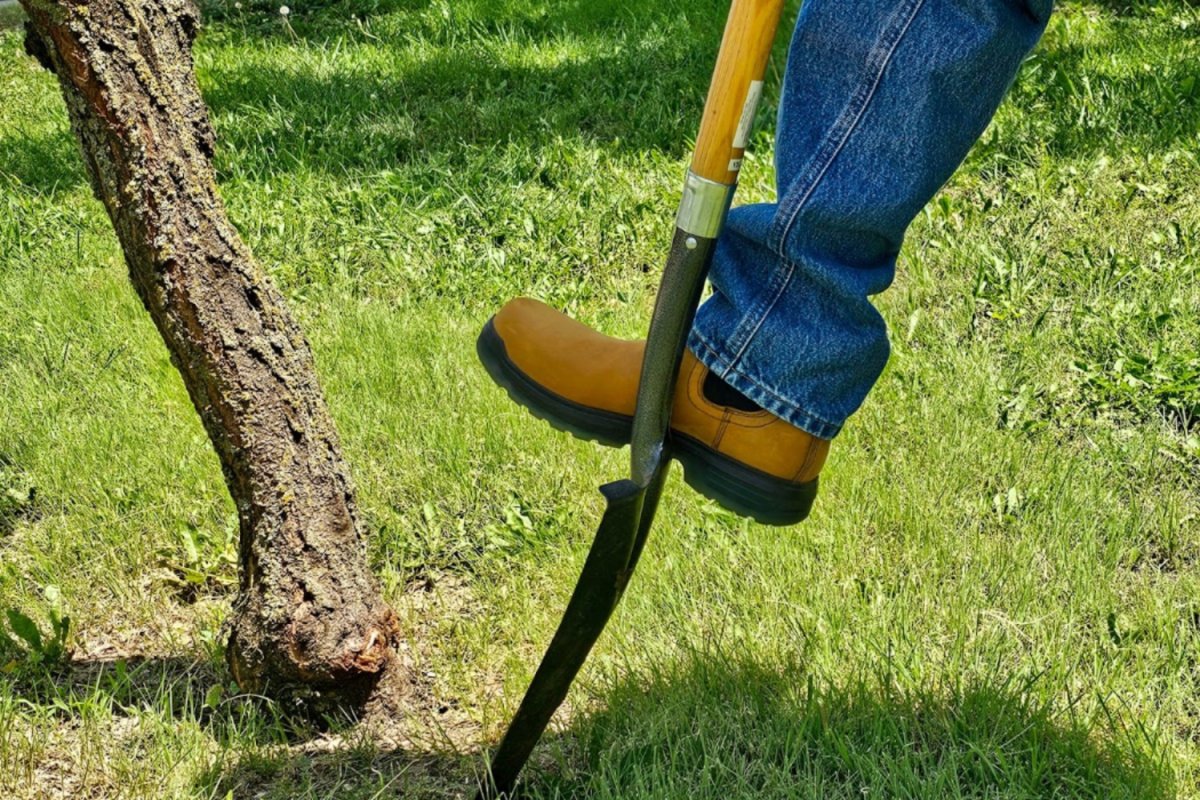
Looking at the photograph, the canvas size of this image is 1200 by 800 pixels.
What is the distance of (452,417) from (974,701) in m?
1.54

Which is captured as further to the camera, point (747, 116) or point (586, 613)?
point (586, 613)

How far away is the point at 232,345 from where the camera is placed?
232 cm

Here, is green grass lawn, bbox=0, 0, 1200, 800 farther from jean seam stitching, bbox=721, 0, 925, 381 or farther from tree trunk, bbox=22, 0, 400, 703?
jean seam stitching, bbox=721, 0, 925, 381

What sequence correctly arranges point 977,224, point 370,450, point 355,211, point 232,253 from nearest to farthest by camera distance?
point 232,253 < point 370,450 < point 977,224 < point 355,211

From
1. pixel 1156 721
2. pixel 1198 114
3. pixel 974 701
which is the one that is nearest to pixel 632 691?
pixel 974 701

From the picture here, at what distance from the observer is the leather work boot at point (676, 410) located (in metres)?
1.90

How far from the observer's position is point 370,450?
324 cm

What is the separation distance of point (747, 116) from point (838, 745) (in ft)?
3.55

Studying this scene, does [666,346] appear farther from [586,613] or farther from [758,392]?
[586,613]

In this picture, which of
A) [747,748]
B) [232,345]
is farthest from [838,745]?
[232,345]

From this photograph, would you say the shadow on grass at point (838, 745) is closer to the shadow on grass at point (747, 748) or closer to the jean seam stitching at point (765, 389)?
the shadow on grass at point (747, 748)

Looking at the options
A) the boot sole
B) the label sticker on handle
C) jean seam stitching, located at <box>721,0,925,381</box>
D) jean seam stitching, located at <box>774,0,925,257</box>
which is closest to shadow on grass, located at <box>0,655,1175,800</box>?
the boot sole

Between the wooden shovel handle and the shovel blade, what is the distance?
0.48m

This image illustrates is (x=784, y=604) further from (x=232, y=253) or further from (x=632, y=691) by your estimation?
(x=232, y=253)
